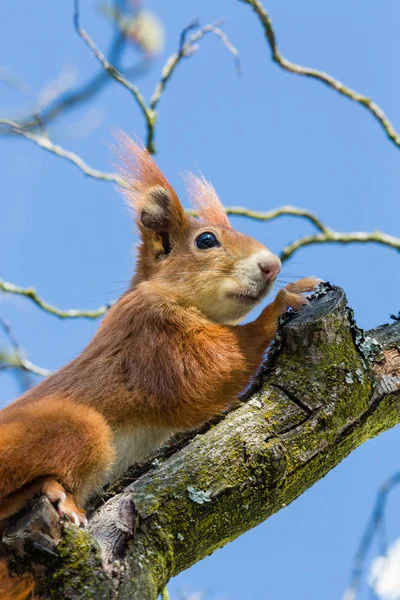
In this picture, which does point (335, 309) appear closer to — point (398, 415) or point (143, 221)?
point (398, 415)

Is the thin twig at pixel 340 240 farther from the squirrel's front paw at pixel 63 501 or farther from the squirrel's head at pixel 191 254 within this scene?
the squirrel's front paw at pixel 63 501

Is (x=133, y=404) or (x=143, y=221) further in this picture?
(x=143, y=221)

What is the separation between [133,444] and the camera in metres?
3.78

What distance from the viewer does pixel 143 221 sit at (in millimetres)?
4902

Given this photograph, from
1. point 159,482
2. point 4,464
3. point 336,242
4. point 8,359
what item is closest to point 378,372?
point 159,482

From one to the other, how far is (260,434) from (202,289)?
1.59 m

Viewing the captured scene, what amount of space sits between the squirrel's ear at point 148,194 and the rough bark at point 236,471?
1522mm

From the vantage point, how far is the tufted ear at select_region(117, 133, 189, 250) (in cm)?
487

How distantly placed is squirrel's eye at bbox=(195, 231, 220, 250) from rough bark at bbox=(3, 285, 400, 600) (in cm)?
121

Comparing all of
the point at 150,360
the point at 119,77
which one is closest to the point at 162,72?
the point at 119,77

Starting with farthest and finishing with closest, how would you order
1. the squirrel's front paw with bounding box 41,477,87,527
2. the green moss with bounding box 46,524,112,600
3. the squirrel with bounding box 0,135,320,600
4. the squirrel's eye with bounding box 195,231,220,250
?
the squirrel's eye with bounding box 195,231,220,250 → the squirrel with bounding box 0,135,320,600 → the squirrel's front paw with bounding box 41,477,87,527 → the green moss with bounding box 46,524,112,600

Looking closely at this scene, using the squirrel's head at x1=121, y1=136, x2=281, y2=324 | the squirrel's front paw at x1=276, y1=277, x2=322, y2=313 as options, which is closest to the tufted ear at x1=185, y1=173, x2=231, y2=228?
the squirrel's head at x1=121, y1=136, x2=281, y2=324

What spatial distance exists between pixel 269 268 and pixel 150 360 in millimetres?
992

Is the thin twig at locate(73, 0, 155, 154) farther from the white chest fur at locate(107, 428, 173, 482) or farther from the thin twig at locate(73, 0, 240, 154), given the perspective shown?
the white chest fur at locate(107, 428, 173, 482)
